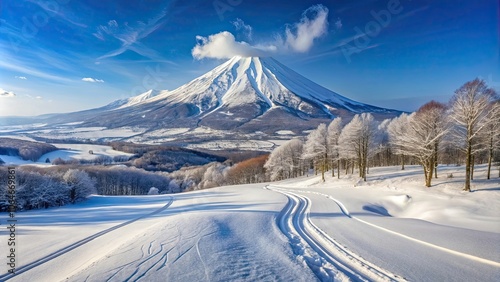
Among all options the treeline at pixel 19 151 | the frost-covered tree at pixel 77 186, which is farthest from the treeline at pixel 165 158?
the frost-covered tree at pixel 77 186

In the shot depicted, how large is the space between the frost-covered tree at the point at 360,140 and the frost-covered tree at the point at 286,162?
1038 inches

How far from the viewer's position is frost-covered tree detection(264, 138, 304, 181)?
64562 millimetres

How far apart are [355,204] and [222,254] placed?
50.1 feet

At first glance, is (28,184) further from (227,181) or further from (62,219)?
(227,181)

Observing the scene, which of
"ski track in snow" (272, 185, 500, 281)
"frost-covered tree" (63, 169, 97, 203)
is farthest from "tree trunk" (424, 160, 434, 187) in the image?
"frost-covered tree" (63, 169, 97, 203)

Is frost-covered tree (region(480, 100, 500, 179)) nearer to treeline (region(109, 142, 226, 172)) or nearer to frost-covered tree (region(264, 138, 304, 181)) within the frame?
frost-covered tree (region(264, 138, 304, 181))

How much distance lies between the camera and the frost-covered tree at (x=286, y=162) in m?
64.6

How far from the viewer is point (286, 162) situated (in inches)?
2539

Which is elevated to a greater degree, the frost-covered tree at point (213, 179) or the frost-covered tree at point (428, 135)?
the frost-covered tree at point (428, 135)

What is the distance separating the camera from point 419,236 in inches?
409

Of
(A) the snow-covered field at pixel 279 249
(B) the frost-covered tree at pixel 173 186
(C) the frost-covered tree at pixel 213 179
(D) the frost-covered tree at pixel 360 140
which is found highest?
(D) the frost-covered tree at pixel 360 140

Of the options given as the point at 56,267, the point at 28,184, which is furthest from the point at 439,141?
the point at 28,184

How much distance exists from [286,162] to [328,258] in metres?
57.1

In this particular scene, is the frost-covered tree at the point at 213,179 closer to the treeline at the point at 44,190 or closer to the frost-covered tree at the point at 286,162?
the frost-covered tree at the point at 286,162
